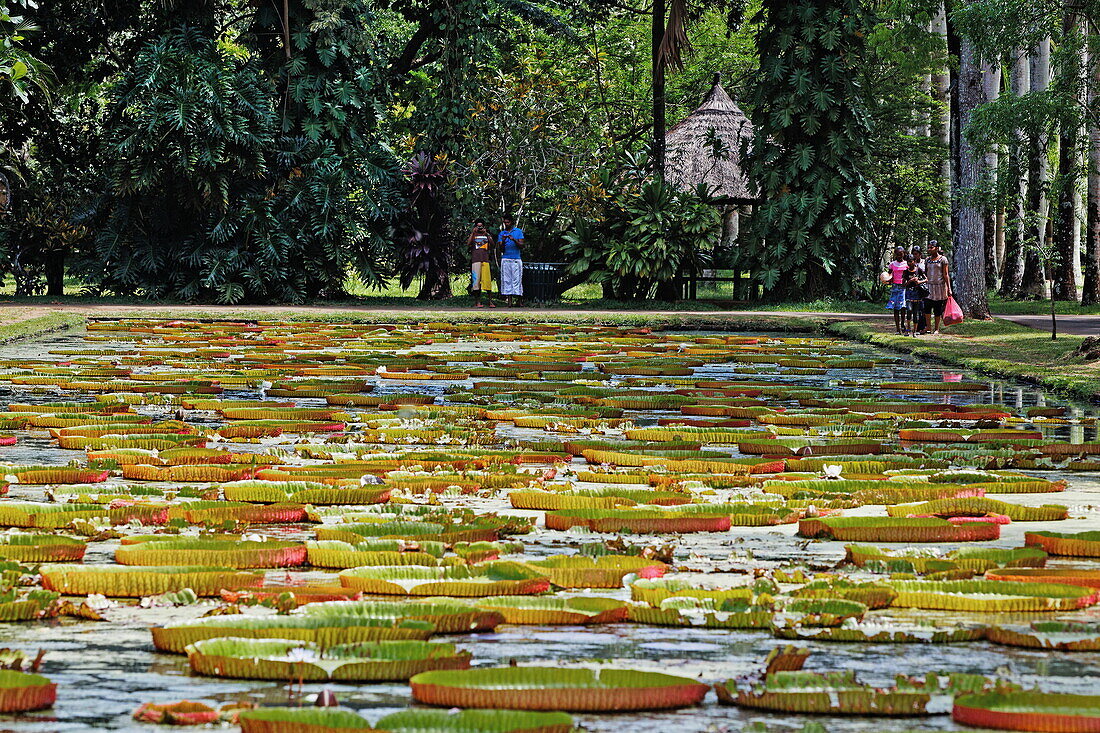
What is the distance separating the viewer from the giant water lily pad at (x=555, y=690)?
7.71 ft

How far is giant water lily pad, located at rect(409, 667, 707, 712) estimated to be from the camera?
235 centimetres

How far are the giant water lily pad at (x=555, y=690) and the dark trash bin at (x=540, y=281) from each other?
2114cm

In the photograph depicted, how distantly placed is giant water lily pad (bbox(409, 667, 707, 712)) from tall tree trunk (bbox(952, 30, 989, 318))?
15.8m

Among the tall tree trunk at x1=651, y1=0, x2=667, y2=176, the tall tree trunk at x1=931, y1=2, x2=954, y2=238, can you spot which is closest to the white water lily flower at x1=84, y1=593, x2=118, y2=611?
the tall tree trunk at x1=651, y1=0, x2=667, y2=176

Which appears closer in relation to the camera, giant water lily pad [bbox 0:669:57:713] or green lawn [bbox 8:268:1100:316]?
giant water lily pad [bbox 0:669:57:713]

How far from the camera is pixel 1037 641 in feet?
9.32

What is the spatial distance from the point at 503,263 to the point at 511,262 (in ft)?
0.45

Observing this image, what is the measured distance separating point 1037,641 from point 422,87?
79.8 ft

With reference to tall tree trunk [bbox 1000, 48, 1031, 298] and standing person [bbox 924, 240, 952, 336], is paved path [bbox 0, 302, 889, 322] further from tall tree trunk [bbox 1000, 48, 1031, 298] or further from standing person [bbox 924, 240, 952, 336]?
tall tree trunk [bbox 1000, 48, 1031, 298]

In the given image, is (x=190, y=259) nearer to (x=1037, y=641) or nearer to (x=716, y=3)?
(x=716, y=3)

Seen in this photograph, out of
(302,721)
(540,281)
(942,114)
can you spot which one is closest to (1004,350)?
(302,721)

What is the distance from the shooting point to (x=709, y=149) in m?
29.2

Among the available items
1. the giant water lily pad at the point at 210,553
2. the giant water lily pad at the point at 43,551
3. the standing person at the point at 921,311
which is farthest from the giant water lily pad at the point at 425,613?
the standing person at the point at 921,311

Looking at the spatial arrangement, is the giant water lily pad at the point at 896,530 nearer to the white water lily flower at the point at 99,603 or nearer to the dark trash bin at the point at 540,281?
the white water lily flower at the point at 99,603
